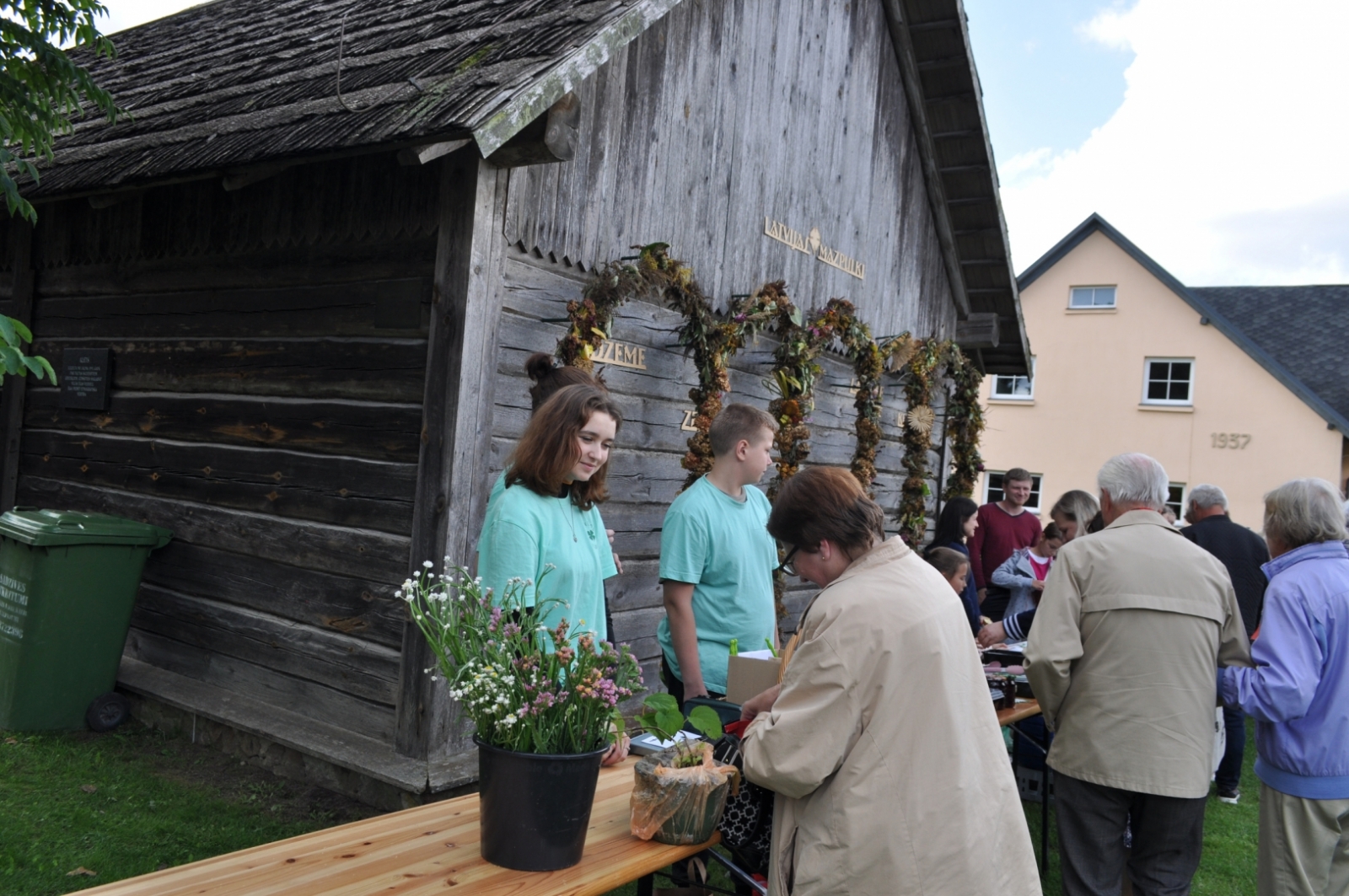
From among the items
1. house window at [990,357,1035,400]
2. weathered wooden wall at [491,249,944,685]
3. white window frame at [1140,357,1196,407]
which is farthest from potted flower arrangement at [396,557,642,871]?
house window at [990,357,1035,400]

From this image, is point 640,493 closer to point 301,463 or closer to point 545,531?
point 301,463

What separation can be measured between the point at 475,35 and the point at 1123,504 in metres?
3.90

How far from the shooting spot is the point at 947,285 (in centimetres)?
1037

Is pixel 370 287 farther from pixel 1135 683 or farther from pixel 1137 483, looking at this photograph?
pixel 1135 683

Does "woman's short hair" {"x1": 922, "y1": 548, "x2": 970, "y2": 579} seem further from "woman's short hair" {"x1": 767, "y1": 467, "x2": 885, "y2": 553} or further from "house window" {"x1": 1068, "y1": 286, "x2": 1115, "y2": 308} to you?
"house window" {"x1": 1068, "y1": 286, "x2": 1115, "y2": 308}

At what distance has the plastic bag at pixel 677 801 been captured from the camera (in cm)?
264

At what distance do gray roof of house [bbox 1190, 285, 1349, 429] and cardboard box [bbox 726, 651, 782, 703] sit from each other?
21182 mm

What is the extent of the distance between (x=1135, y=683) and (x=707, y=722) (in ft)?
5.78

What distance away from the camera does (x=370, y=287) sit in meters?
5.40

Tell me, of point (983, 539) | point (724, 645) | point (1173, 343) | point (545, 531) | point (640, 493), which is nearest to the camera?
point (545, 531)

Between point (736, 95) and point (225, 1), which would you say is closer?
point (736, 95)

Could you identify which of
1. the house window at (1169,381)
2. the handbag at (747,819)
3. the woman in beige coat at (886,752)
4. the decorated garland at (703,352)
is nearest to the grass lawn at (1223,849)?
the decorated garland at (703,352)

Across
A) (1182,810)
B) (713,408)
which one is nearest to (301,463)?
(713,408)

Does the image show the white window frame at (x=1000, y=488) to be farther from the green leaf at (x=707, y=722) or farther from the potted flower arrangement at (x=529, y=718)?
the potted flower arrangement at (x=529, y=718)
